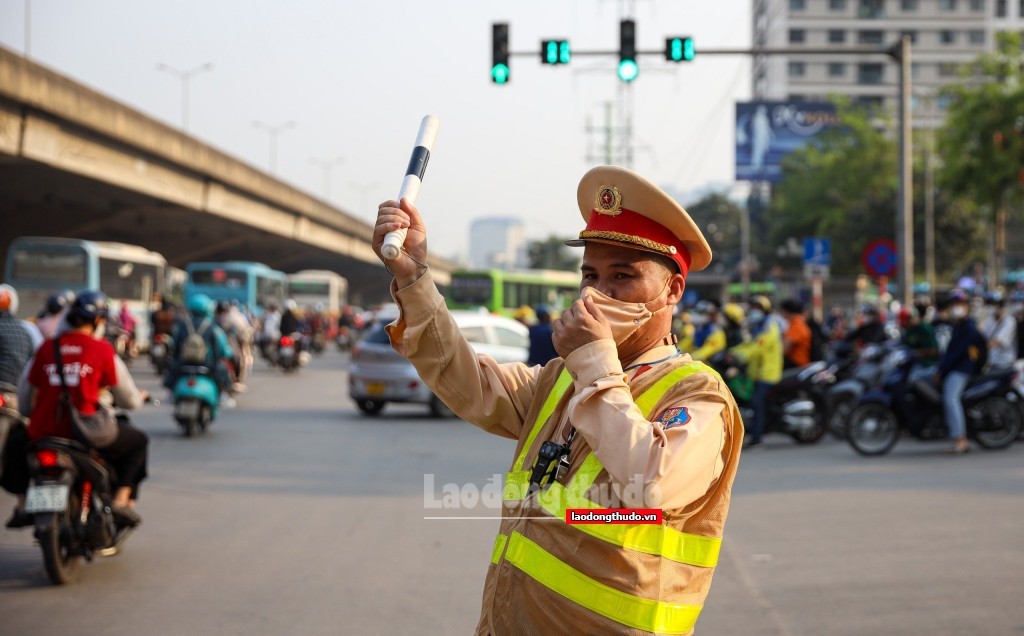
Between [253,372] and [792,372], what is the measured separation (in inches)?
735

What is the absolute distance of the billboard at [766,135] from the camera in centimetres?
4159

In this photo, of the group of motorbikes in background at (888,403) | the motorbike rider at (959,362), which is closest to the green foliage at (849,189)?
the group of motorbikes in background at (888,403)

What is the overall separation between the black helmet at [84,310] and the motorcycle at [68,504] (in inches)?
29.5

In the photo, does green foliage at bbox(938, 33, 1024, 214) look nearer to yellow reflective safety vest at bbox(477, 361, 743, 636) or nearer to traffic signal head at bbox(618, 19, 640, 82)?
traffic signal head at bbox(618, 19, 640, 82)

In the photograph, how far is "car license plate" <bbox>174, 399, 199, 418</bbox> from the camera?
14.2 m

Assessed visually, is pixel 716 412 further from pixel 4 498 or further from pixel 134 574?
pixel 4 498

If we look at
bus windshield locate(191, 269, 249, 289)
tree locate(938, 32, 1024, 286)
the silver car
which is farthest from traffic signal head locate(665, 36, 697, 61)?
bus windshield locate(191, 269, 249, 289)

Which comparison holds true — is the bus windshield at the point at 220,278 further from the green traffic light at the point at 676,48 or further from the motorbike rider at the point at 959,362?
the motorbike rider at the point at 959,362

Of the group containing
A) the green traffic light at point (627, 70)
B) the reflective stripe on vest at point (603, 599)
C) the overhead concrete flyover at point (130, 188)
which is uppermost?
the overhead concrete flyover at point (130, 188)

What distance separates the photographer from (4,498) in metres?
9.90

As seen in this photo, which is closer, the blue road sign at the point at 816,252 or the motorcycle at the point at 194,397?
the motorcycle at the point at 194,397

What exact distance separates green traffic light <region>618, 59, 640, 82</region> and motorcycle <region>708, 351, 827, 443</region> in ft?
12.2

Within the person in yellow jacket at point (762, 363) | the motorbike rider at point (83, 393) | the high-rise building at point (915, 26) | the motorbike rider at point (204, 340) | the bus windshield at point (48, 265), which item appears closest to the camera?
the motorbike rider at point (83, 393)

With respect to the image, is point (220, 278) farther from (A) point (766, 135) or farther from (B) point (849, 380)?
(B) point (849, 380)
